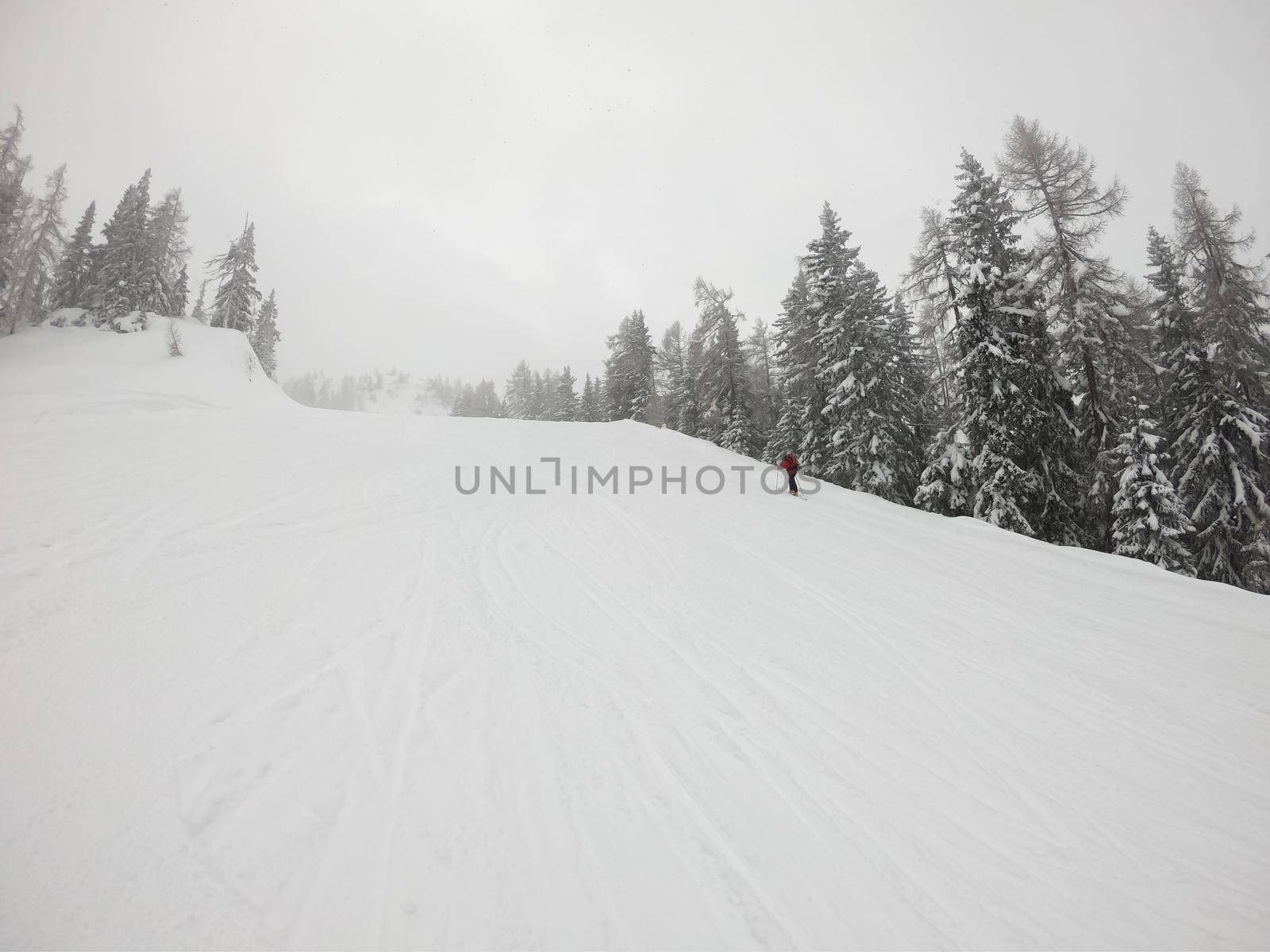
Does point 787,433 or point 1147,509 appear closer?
point 1147,509

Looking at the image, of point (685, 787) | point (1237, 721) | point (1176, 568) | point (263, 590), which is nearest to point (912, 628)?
point (1237, 721)

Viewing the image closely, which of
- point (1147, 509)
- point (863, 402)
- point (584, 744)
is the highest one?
point (863, 402)

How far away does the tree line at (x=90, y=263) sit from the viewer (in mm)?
28672

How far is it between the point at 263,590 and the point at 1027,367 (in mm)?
18813

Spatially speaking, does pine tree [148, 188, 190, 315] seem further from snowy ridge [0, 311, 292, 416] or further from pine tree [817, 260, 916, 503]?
pine tree [817, 260, 916, 503]

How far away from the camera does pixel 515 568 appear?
284 inches

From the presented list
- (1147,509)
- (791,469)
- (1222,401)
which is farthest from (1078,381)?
(791,469)

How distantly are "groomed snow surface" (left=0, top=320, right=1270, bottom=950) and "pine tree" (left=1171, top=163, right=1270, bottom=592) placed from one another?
37.8 ft

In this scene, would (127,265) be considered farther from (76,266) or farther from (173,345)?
(173,345)

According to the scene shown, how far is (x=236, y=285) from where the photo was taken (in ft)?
124

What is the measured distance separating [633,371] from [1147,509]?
30.3 meters

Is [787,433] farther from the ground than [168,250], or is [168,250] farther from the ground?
[168,250]

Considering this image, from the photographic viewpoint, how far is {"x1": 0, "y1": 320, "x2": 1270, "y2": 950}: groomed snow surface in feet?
8.09

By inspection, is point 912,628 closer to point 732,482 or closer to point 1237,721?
point 1237,721
